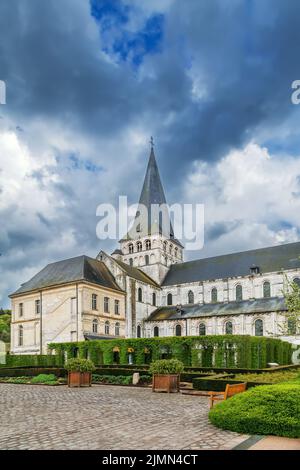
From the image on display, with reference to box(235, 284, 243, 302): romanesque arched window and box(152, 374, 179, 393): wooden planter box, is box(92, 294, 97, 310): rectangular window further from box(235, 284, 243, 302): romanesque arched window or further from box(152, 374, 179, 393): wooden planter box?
box(152, 374, 179, 393): wooden planter box

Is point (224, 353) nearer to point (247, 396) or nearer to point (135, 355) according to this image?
point (135, 355)

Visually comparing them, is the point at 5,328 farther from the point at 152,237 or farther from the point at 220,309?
the point at 220,309

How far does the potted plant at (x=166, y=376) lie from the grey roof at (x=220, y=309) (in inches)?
1113

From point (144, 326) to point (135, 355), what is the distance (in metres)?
18.8

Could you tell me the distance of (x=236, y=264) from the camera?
54750mm

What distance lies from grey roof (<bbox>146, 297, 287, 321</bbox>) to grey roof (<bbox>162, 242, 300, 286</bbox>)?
4.24m

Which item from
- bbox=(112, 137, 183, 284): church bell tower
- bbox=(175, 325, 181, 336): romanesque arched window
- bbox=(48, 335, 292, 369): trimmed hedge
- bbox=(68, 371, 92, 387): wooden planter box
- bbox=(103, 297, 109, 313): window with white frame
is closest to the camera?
bbox=(68, 371, 92, 387): wooden planter box

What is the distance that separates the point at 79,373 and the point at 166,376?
5115 millimetres

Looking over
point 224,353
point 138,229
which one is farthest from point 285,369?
point 138,229

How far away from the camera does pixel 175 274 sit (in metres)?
59.7

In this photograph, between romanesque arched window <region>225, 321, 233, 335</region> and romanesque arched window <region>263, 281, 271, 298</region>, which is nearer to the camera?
romanesque arched window <region>225, 321, 233, 335</region>

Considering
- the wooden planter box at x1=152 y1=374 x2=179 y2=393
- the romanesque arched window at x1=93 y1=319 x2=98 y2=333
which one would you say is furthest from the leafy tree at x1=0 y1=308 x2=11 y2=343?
the wooden planter box at x1=152 y1=374 x2=179 y2=393

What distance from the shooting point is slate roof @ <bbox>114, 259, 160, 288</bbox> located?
53.3 m

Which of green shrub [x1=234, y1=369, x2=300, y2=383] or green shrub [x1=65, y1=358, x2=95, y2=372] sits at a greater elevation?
green shrub [x1=65, y1=358, x2=95, y2=372]
